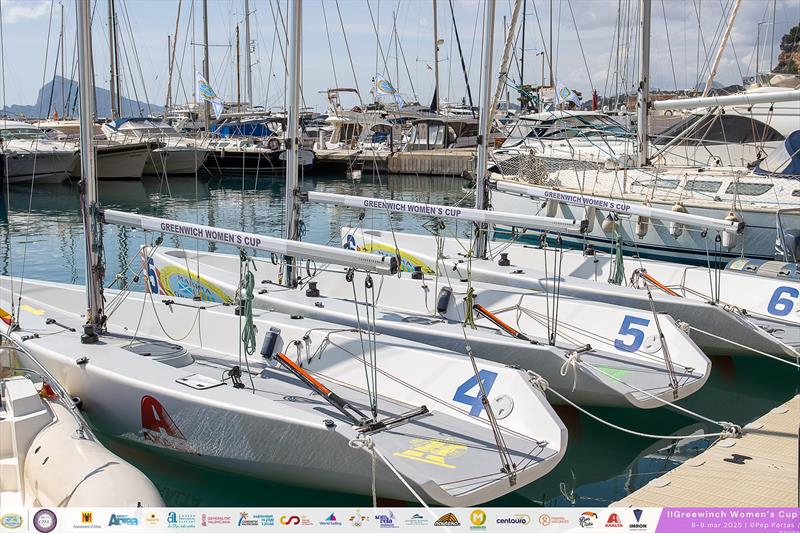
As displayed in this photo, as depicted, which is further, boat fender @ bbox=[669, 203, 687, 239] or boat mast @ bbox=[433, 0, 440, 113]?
boat mast @ bbox=[433, 0, 440, 113]

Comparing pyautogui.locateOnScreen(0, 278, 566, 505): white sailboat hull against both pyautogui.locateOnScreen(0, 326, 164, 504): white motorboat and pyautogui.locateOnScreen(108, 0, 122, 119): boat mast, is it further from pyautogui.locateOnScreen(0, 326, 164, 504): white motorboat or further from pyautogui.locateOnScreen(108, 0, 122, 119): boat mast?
pyautogui.locateOnScreen(108, 0, 122, 119): boat mast

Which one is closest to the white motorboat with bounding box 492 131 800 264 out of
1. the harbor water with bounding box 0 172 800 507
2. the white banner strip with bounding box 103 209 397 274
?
the harbor water with bounding box 0 172 800 507

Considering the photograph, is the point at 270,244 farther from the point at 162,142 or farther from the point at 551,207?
the point at 162,142

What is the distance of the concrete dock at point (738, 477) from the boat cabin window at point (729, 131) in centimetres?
1184

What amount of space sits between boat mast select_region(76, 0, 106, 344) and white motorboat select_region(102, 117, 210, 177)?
29.5 meters

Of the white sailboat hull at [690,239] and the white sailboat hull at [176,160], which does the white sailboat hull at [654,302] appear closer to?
the white sailboat hull at [690,239]

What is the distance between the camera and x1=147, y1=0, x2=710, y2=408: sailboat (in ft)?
28.6

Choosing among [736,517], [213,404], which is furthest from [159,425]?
[736,517]

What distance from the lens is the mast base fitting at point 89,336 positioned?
28.2 ft

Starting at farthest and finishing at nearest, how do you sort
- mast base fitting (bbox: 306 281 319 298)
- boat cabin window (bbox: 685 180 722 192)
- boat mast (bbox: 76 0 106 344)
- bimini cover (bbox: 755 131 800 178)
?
boat cabin window (bbox: 685 180 722 192) → bimini cover (bbox: 755 131 800 178) → mast base fitting (bbox: 306 281 319 298) → boat mast (bbox: 76 0 106 344)

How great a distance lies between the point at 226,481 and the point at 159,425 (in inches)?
32.0

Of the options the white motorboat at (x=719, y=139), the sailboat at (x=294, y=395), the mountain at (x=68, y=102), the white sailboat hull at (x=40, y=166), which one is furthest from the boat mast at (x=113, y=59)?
the sailboat at (x=294, y=395)

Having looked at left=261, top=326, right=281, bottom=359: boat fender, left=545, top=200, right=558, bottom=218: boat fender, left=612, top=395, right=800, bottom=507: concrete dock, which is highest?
left=545, top=200, right=558, bottom=218: boat fender

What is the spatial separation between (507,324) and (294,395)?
3.55m
